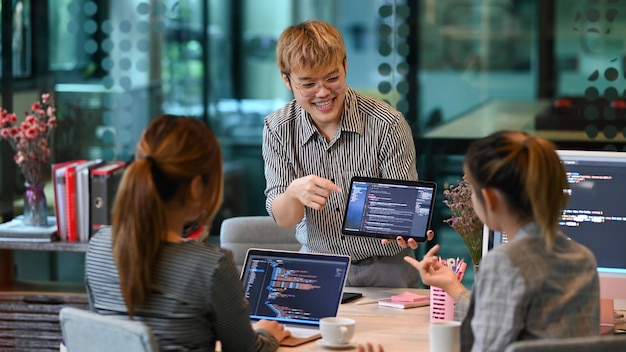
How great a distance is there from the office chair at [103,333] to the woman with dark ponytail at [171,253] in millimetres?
90

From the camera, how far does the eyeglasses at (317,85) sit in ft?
10.2

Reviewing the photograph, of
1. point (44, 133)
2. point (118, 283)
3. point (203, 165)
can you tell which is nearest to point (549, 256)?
point (203, 165)

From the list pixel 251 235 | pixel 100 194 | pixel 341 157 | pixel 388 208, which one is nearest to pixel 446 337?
pixel 388 208

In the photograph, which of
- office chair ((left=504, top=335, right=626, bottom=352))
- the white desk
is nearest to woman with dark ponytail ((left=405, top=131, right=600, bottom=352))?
office chair ((left=504, top=335, right=626, bottom=352))

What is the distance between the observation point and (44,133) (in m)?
4.45

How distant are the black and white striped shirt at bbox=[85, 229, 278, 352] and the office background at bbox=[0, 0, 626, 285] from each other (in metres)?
2.96

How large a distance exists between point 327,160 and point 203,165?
107 centimetres

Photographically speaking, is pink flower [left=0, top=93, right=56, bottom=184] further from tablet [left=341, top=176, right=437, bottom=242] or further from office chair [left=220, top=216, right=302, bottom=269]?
tablet [left=341, top=176, right=437, bottom=242]

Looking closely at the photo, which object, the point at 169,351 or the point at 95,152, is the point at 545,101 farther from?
the point at 169,351

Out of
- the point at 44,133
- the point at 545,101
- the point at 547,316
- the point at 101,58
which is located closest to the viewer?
the point at 547,316

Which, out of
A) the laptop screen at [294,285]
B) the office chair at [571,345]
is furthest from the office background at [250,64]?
the office chair at [571,345]

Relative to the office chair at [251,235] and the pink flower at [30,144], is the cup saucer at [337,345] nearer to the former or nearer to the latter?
the office chair at [251,235]

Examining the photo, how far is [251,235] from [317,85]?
0.90 meters

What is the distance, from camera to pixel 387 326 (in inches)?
108
